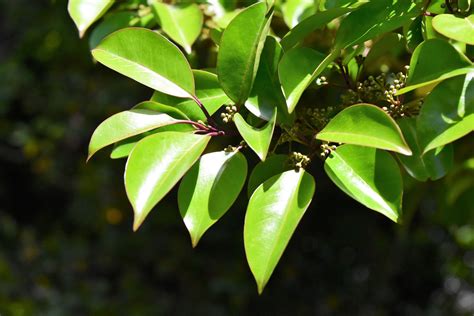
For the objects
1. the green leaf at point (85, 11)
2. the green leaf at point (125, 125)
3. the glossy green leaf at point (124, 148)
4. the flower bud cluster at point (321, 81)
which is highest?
the green leaf at point (85, 11)

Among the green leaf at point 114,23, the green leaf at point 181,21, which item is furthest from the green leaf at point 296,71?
the green leaf at point 114,23

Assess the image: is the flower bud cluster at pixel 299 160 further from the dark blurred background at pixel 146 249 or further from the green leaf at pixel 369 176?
the dark blurred background at pixel 146 249

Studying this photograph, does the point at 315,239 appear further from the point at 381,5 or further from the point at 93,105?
the point at 381,5

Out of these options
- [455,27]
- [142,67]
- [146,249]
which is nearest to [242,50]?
[142,67]

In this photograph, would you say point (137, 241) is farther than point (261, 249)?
Yes

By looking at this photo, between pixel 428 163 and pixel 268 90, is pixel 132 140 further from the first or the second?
pixel 428 163

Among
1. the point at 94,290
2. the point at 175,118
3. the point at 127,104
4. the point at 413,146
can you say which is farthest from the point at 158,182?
the point at 94,290
